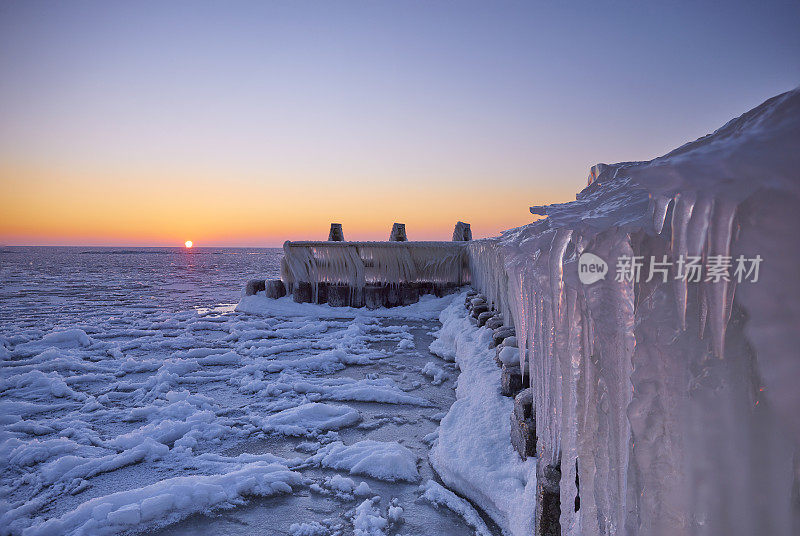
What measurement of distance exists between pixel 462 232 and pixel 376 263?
8.60 feet

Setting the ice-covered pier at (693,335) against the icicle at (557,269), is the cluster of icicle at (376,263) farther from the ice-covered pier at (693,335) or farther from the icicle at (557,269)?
the ice-covered pier at (693,335)

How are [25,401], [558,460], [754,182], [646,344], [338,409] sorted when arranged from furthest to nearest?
[25,401]
[338,409]
[558,460]
[646,344]
[754,182]

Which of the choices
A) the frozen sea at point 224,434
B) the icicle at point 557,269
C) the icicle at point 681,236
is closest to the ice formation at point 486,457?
the frozen sea at point 224,434

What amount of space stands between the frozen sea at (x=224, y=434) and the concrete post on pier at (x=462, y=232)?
4292mm

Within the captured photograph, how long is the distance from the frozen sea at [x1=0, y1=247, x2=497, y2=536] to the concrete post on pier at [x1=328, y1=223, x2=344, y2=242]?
3.81 m

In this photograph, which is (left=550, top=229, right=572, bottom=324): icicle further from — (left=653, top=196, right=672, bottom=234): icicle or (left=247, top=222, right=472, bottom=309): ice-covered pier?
(left=247, top=222, right=472, bottom=309): ice-covered pier

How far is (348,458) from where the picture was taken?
2.57 metres

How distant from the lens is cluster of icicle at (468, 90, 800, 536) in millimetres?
605

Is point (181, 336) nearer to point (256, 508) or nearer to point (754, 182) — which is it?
point (256, 508)

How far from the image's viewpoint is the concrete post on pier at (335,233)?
386 inches

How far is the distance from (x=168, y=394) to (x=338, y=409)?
152 cm

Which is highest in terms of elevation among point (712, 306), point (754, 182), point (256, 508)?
point (754, 182)

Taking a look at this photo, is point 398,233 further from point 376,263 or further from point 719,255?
point 719,255

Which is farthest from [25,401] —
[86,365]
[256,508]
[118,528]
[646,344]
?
[646,344]
